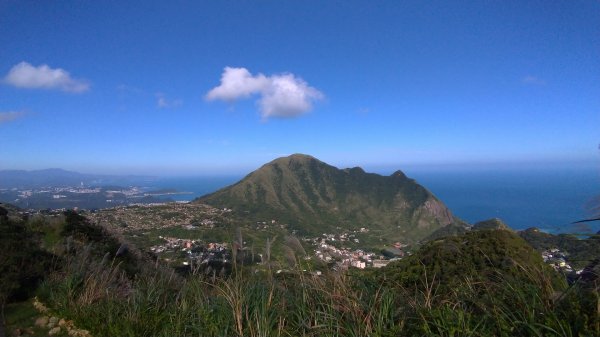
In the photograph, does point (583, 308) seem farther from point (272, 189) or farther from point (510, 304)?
point (272, 189)

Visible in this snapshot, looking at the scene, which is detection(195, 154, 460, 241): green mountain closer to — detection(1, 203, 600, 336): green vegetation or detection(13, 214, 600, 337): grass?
detection(1, 203, 600, 336): green vegetation

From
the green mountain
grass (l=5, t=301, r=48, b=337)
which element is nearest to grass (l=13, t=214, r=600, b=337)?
grass (l=5, t=301, r=48, b=337)

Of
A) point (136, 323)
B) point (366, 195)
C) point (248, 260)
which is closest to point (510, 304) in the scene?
point (248, 260)

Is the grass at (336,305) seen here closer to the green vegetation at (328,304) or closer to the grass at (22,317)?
the green vegetation at (328,304)

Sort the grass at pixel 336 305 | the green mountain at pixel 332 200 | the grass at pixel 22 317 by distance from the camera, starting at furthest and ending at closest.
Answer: the green mountain at pixel 332 200 < the grass at pixel 22 317 < the grass at pixel 336 305

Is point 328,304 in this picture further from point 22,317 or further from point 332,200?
point 332,200

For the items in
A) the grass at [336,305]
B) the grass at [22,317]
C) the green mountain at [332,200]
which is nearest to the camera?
the grass at [336,305]

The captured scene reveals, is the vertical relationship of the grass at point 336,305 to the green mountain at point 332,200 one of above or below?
above

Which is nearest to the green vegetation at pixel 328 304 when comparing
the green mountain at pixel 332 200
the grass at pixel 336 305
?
the grass at pixel 336 305

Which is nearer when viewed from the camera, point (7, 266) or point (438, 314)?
point (438, 314)
